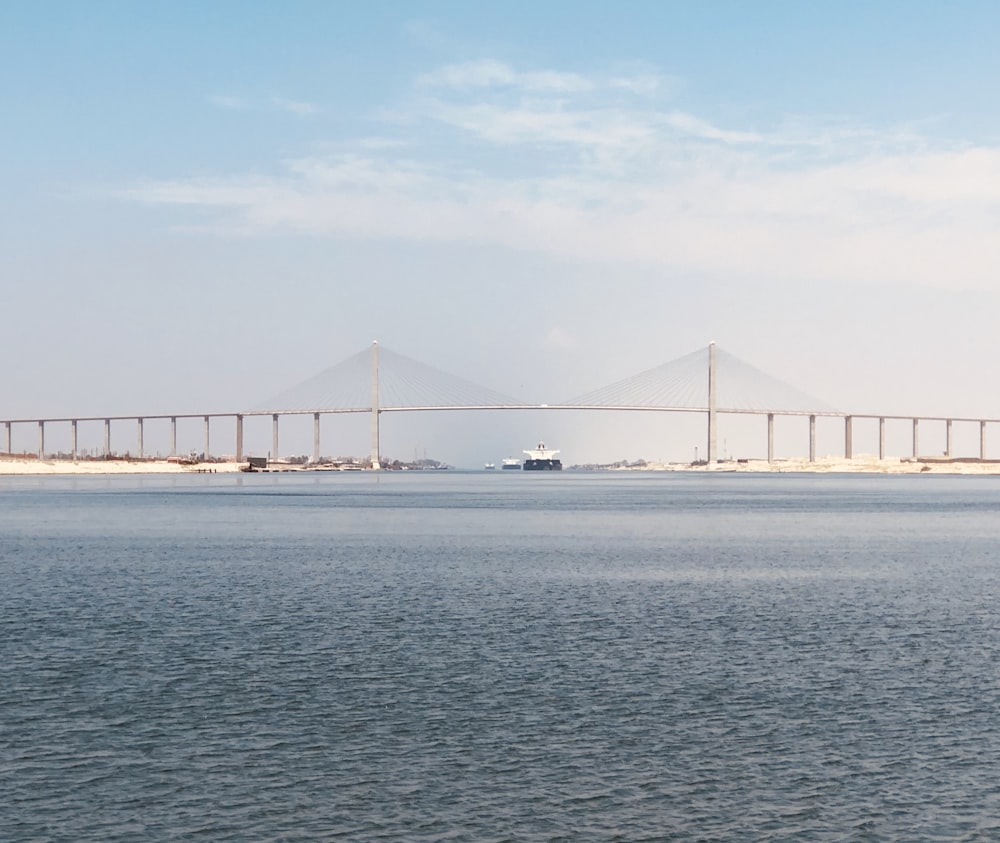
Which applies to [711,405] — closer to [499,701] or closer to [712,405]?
[712,405]

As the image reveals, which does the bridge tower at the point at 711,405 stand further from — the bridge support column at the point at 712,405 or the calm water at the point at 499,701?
the calm water at the point at 499,701

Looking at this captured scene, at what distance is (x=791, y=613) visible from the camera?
2775 cm

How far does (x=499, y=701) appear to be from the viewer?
1809 cm

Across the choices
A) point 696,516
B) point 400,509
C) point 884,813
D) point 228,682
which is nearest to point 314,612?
point 228,682

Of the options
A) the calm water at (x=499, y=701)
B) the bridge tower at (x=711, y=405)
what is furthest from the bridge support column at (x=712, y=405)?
the calm water at (x=499, y=701)

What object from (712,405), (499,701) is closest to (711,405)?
(712,405)

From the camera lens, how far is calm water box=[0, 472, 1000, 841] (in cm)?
1311

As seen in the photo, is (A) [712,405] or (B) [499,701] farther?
(A) [712,405]

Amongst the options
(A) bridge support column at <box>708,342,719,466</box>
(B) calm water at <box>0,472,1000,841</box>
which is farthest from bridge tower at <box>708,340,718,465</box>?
(B) calm water at <box>0,472,1000,841</box>

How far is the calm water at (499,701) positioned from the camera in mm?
13109

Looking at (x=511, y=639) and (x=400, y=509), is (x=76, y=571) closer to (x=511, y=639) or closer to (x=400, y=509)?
(x=511, y=639)

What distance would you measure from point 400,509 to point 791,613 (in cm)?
5661

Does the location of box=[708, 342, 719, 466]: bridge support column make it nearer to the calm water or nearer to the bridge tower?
the bridge tower

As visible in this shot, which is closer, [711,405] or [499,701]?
[499,701]
